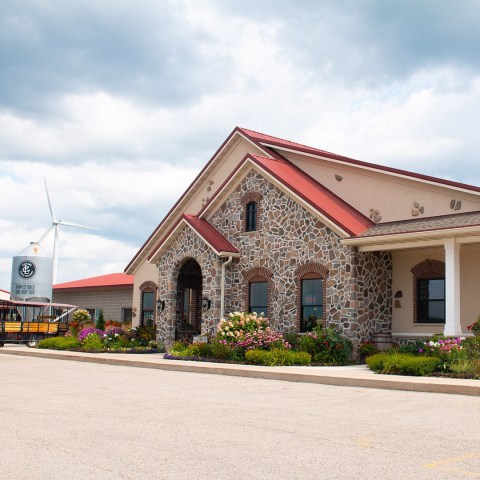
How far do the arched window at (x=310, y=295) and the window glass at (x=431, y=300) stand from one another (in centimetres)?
312

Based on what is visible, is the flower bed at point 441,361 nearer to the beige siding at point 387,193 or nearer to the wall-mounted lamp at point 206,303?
the beige siding at point 387,193

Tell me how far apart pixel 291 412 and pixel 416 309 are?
40.8ft

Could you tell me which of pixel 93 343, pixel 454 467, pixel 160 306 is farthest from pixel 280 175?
pixel 454 467

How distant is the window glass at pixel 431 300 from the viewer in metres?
21.9

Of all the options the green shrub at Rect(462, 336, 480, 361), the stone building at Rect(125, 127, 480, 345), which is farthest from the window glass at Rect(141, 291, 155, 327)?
the green shrub at Rect(462, 336, 480, 361)

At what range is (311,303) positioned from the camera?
2339 cm

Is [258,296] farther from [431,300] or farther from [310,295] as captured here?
[431,300]

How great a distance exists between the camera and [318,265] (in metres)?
23.1

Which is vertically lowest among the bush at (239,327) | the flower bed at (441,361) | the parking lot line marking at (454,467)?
the parking lot line marking at (454,467)

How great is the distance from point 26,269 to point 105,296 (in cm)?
1074

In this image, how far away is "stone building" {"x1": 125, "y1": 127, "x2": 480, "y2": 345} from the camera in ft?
69.6

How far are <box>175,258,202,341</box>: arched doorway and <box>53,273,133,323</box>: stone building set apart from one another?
7.23 metres

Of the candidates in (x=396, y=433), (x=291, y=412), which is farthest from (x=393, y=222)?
(x=396, y=433)

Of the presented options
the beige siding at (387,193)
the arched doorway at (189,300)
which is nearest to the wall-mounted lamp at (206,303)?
the arched doorway at (189,300)
